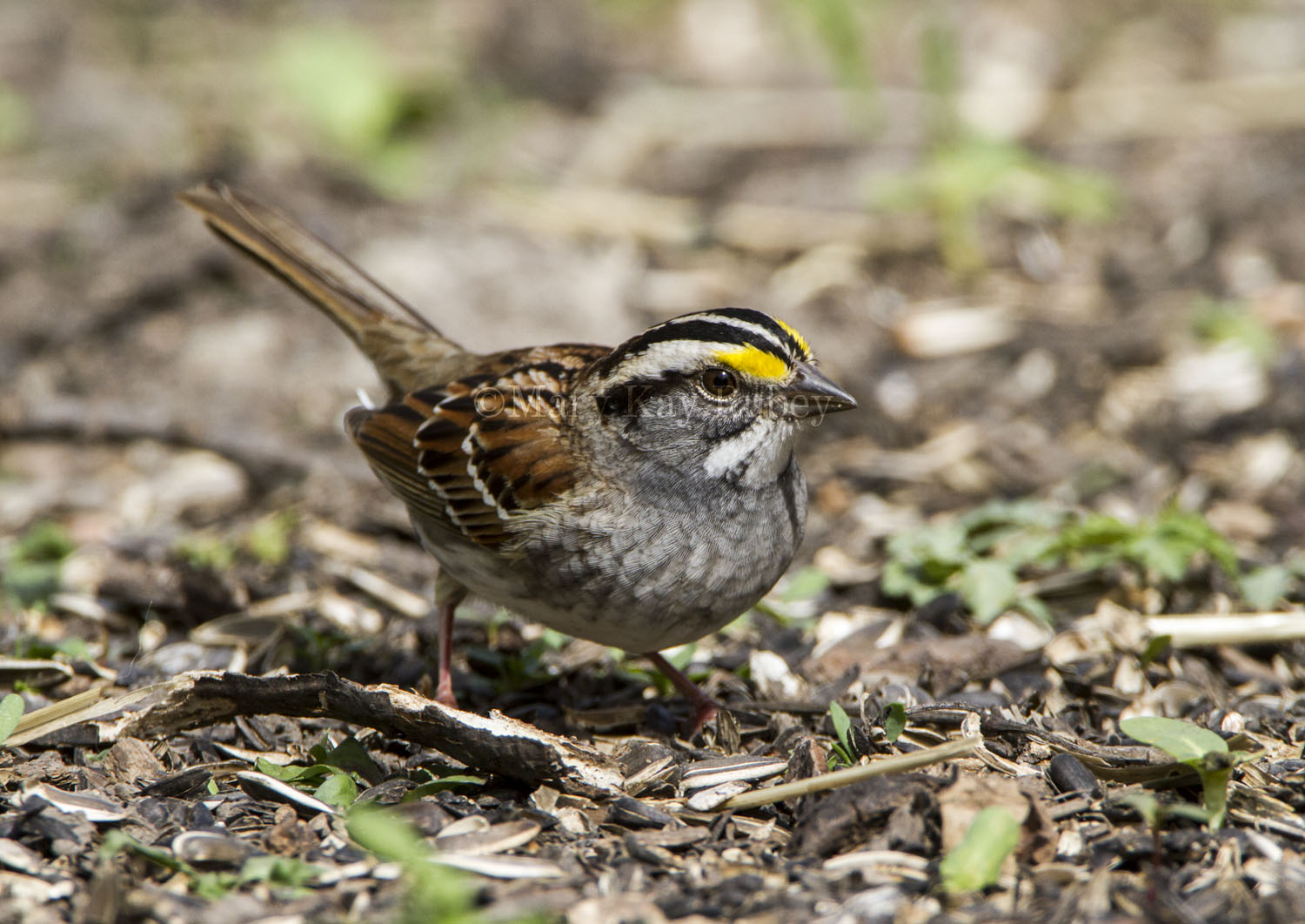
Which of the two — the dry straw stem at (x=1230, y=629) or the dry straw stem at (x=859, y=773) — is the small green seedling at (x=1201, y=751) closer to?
the dry straw stem at (x=859, y=773)

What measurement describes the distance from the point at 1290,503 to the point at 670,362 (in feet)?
10.2

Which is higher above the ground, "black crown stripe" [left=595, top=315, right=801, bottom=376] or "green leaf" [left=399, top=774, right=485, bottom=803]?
"black crown stripe" [left=595, top=315, right=801, bottom=376]

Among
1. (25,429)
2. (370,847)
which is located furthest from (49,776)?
(25,429)

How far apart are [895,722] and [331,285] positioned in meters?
2.80

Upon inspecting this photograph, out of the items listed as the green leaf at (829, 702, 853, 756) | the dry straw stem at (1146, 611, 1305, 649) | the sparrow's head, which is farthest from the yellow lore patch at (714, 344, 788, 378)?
the dry straw stem at (1146, 611, 1305, 649)

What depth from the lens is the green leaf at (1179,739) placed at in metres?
3.15

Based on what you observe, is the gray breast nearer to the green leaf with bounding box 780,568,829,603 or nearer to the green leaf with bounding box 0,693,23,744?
the green leaf with bounding box 780,568,829,603

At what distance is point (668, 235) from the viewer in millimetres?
7820

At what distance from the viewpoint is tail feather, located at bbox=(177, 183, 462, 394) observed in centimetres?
506

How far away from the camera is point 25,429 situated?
20.3ft

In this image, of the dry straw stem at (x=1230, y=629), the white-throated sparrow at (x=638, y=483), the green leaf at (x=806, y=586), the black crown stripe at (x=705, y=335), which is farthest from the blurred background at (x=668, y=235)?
the black crown stripe at (x=705, y=335)

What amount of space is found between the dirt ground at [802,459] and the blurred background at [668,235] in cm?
3

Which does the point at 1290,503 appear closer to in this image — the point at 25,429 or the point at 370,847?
the point at 370,847

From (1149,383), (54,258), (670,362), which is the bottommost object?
(1149,383)
